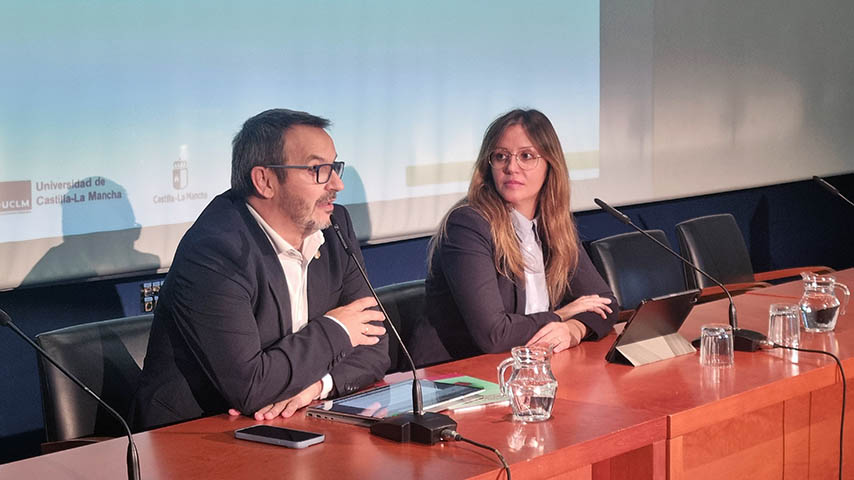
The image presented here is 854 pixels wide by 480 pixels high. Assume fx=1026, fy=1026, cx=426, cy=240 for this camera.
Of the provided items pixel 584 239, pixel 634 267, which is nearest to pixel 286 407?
pixel 634 267

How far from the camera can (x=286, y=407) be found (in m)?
Answer: 2.05

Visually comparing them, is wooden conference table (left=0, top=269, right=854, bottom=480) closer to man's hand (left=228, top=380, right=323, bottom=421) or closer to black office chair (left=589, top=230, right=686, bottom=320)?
man's hand (left=228, top=380, right=323, bottom=421)

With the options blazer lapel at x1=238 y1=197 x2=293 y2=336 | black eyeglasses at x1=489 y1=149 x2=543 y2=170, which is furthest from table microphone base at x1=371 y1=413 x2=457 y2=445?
black eyeglasses at x1=489 y1=149 x2=543 y2=170

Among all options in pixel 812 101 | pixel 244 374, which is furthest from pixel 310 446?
pixel 812 101

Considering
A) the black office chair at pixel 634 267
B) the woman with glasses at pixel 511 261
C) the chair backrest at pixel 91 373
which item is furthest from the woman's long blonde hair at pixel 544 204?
the chair backrest at pixel 91 373

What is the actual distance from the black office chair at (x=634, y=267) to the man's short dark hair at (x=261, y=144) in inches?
59.0

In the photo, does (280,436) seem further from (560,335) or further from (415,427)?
(560,335)

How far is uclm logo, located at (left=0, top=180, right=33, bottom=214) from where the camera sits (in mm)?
2906

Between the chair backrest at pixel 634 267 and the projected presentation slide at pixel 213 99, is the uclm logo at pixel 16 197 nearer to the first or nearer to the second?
the projected presentation slide at pixel 213 99

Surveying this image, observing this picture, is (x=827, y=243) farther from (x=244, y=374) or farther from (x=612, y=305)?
(x=244, y=374)

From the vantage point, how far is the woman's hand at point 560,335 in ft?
8.46

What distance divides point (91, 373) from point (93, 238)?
0.88 m

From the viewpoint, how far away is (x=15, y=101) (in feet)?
9.53

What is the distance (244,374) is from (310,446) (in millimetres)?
294
